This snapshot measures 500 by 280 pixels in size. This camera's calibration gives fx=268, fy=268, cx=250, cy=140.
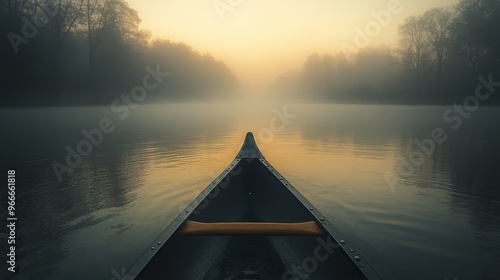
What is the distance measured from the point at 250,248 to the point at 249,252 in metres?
0.10

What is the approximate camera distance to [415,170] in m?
9.94

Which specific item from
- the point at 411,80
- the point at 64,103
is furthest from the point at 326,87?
the point at 64,103

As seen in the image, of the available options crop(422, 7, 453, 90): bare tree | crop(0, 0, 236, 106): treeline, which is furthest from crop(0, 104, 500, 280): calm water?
crop(422, 7, 453, 90): bare tree

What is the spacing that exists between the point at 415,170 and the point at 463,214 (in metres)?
4.23

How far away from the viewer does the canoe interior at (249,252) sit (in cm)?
Result: 292

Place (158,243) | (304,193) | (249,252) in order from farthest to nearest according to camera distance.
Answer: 1. (304,193)
2. (249,252)
3. (158,243)

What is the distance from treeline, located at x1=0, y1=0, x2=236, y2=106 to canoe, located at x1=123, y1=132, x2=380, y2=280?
42.5 meters

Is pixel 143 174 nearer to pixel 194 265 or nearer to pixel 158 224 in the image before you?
pixel 158 224

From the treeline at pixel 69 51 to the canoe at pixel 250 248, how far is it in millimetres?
42517

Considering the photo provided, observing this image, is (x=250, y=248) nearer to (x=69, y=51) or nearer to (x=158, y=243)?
(x=158, y=243)

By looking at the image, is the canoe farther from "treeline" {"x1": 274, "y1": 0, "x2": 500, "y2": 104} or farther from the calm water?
"treeline" {"x1": 274, "y1": 0, "x2": 500, "y2": 104}

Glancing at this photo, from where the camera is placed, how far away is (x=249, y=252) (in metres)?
4.04

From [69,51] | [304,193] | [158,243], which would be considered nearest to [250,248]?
[158,243]

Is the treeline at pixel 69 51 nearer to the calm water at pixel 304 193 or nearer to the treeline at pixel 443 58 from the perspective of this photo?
the calm water at pixel 304 193
